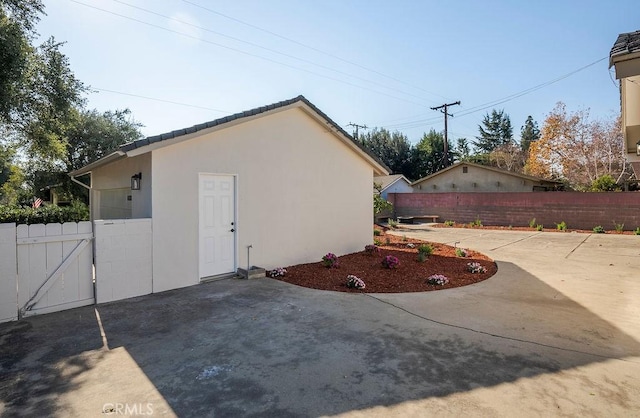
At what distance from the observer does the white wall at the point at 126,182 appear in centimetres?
653

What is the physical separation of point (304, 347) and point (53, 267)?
13.6 feet

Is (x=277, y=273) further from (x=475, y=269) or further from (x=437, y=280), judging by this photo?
(x=475, y=269)

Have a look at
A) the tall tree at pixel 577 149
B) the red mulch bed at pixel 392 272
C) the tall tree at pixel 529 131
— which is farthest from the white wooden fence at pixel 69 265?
the tall tree at pixel 529 131

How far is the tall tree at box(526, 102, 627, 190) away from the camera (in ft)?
86.0

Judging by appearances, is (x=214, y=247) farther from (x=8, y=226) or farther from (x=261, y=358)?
(x=261, y=358)

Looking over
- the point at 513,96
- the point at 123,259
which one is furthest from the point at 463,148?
the point at 123,259

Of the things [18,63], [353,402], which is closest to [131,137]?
[18,63]

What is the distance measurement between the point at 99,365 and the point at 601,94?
32.0 meters

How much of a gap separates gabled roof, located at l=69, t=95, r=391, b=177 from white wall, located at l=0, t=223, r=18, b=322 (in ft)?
6.48

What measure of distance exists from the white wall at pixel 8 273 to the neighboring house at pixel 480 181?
83.1 ft

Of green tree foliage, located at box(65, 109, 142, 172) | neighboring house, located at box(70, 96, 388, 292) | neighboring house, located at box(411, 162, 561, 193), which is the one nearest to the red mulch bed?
neighboring house, located at box(70, 96, 388, 292)

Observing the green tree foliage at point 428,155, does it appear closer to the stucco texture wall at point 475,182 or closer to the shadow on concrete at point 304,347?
the stucco texture wall at point 475,182

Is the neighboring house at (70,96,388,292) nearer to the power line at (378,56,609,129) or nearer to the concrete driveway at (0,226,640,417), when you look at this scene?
the concrete driveway at (0,226,640,417)

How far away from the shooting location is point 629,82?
15.5 feet
